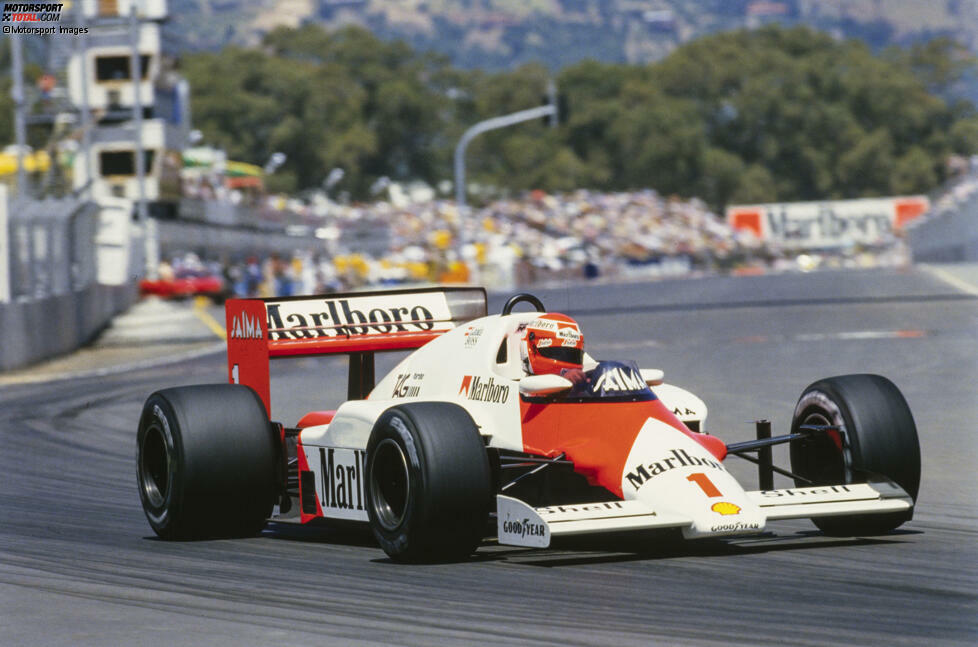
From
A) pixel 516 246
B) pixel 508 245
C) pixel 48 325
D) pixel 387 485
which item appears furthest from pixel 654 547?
pixel 516 246

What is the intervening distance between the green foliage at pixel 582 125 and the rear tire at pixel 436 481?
444ft

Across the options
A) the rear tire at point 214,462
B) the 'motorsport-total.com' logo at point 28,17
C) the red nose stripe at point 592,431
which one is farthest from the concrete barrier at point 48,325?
the red nose stripe at point 592,431

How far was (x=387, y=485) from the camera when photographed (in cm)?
756

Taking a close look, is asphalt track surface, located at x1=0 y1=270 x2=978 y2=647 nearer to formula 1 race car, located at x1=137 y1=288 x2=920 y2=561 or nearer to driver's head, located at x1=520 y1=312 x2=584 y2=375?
formula 1 race car, located at x1=137 y1=288 x2=920 y2=561

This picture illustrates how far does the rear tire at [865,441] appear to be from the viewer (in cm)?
788

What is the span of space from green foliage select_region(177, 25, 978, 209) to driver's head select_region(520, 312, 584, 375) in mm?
134625

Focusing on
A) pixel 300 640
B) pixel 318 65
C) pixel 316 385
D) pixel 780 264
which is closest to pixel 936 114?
pixel 318 65

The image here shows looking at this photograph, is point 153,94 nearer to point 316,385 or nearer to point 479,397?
point 316,385

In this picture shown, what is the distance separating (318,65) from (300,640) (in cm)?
16966

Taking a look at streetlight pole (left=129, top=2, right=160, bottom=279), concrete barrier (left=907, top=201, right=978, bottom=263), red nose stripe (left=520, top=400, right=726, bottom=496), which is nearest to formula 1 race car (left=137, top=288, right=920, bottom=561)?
red nose stripe (left=520, top=400, right=726, bottom=496)

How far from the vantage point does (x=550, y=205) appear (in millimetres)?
141625

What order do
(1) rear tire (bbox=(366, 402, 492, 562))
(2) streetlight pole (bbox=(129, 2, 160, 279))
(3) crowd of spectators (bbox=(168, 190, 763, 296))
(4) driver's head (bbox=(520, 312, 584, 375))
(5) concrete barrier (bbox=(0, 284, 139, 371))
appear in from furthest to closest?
(3) crowd of spectators (bbox=(168, 190, 763, 296))
(2) streetlight pole (bbox=(129, 2, 160, 279))
(5) concrete barrier (bbox=(0, 284, 139, 371))
(4) driver's head (bbox=(520, 312, 584, 375))
(1) rear tire (bbox=(366, 402, 492, 562))

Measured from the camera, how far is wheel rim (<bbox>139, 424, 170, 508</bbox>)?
8.70 meters

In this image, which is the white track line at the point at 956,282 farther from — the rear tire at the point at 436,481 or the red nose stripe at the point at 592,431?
the rear tire at the point at 436,481
